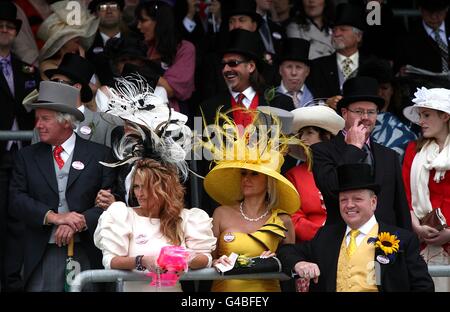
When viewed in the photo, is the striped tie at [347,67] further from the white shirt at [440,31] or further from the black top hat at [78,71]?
the black top hat at [78,71]

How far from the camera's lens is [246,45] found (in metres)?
12.3

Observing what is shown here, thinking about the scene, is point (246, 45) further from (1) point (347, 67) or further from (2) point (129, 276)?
(2) point (129, 276)

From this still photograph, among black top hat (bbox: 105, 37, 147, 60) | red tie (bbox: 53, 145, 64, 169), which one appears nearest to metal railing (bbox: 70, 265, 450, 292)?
red tie (bbox: 53, 145, 64, 169)

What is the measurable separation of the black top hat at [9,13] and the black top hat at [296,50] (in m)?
2.43

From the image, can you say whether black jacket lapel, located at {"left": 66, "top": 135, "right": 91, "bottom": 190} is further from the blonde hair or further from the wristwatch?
the wristwatch

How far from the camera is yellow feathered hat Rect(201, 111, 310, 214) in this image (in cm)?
1035

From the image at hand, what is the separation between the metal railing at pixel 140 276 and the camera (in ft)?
29.1

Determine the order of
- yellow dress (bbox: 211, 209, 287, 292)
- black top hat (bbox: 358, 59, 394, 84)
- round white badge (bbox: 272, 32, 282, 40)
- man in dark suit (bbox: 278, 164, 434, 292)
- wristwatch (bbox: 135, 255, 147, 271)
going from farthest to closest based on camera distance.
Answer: round white badge (bbox: 272, 32, 282, 40)
black top hat (bbox: 358, 59, 394, 84)
yellow dress (bbox: 211, 209, 287, 292)
man in dark suit (bbox: 278, 164, 434, 292)
wristwatch (bbox: 135, 255, 147, 271)

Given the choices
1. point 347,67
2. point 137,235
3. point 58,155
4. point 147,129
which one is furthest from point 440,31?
point 137,235

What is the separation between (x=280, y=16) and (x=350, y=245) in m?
5.21

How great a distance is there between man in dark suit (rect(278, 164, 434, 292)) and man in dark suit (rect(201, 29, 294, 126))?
238 cm
